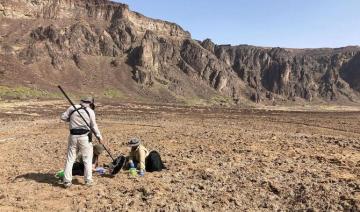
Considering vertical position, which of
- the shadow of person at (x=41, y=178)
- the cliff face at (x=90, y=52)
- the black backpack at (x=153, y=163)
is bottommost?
the shadow of person at (x=41, y=178)

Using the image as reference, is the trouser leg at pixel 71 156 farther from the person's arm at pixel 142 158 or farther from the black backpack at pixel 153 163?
the black backpack at pixel 153 163

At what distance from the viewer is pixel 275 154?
1761 centimetres

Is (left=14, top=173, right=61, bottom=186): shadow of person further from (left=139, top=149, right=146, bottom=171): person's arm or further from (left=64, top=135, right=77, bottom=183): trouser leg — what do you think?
(left=139, top=149, right=146, bottom=171): person's arm

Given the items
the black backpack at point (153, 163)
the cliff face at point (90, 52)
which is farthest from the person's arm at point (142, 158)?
the cliff face at point (90, 52)

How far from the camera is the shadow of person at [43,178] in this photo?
41.2 ft

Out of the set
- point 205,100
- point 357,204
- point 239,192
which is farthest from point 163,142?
point 205,100

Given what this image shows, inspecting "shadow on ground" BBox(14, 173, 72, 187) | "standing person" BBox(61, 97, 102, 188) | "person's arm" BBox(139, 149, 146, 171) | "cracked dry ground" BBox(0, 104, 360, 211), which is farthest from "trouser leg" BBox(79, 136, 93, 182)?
"person's arm" BBox(139, 149, 146, 171)

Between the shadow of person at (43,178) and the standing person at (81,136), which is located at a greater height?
the standing person at (81,136)

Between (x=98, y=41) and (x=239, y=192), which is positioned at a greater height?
(x=98, y=41)

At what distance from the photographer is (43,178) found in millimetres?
13094

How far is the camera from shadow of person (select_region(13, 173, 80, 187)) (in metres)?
12.5

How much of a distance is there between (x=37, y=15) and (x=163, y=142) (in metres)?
157

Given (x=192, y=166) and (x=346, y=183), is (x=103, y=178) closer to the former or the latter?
(x=192, y=166)

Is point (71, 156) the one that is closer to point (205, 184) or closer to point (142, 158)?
point (142, 158)
